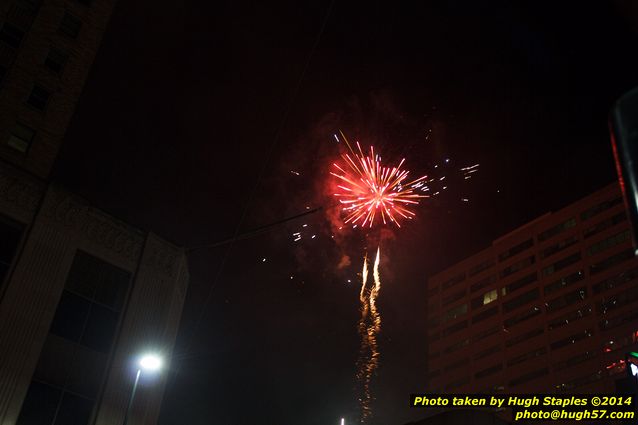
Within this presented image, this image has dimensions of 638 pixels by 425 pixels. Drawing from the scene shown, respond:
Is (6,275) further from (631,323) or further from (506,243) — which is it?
(506,243)

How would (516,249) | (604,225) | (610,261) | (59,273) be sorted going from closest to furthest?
(59,273) < (610,261) < (604,225) < (516,249)

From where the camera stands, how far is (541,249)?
424 ft

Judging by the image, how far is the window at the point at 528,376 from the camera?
4560 inches

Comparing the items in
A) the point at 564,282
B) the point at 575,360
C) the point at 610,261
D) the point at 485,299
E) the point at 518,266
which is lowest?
the point at 575,360

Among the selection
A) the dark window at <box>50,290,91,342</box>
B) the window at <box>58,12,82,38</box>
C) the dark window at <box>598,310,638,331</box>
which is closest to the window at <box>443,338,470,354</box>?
the dark window at <box>598,310,638,331</box>

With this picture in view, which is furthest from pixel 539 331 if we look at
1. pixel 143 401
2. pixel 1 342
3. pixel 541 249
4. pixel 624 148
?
pixel 624 148

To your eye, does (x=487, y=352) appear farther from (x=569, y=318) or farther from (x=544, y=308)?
(x=569, y=318)

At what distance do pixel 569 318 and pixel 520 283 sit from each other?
1529 cm

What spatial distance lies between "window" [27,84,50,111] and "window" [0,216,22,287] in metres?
9.41

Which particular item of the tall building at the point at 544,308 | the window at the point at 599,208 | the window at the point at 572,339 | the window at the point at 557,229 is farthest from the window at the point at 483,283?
the window at the point at 599,208

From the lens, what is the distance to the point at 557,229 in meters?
129

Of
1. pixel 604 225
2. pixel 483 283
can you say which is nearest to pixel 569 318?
pixel 604 225

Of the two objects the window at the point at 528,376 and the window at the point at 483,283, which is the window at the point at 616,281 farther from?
the window at the point at 483,283

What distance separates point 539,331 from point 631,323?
737 inches
